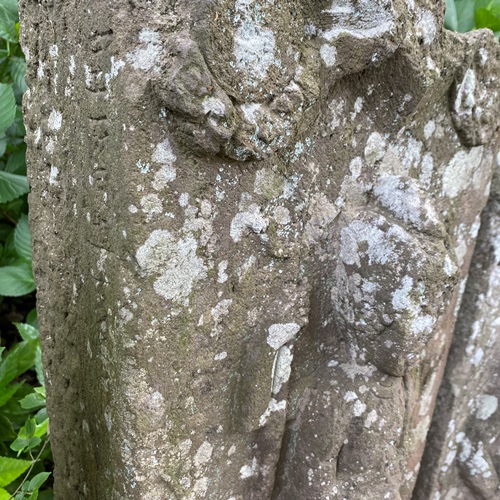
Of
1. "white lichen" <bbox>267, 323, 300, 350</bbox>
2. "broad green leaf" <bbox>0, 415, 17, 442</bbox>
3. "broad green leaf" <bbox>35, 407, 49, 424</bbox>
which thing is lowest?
"broad green leaf" <bbox>0, 415, 17, 442</bbox>

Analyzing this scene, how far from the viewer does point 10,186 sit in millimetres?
1558

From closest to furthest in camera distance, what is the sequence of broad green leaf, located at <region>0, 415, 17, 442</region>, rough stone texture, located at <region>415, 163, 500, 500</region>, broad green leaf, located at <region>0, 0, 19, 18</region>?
rough stone texture, located at <region>415, 163, 500, 500</region> → broad green leaf, located at <region>0, 415, 17, 442</region> → broad green leaf, located at <region>0, 0, 19, 18</region>

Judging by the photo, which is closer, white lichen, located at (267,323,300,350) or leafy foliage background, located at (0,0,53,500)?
white lichen, located at (267,323,300,350)

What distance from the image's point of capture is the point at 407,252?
768mm

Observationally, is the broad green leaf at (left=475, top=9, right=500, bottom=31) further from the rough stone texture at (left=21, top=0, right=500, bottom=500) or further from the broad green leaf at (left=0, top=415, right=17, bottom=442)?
the broad green leaf at (left=0, top=415, right=17, bottom=442)

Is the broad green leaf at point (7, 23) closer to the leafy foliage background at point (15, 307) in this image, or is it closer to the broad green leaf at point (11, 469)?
the leafy foliage background at point (15, 307)

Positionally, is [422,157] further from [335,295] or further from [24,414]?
[24,414]

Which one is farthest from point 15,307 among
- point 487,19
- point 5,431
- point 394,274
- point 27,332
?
point 487,19

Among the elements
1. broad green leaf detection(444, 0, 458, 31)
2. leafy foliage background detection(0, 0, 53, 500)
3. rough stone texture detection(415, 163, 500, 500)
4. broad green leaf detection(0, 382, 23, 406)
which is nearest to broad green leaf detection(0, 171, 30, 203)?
leafy foliage background detection(0, 0, 53, 500)

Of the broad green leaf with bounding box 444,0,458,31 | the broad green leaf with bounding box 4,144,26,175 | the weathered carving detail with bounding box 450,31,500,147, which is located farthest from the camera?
the broad green leaf with bounding box 4,144,26,175

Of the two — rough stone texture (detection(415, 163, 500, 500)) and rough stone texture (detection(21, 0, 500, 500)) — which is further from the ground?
rough stone texture (detection(21, 0, 500, 500))

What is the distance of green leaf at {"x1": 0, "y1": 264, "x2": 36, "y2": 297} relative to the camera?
1.56 metres

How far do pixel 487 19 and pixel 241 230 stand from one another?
1.32 m

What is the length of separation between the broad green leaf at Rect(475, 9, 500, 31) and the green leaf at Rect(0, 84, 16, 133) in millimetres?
1295
